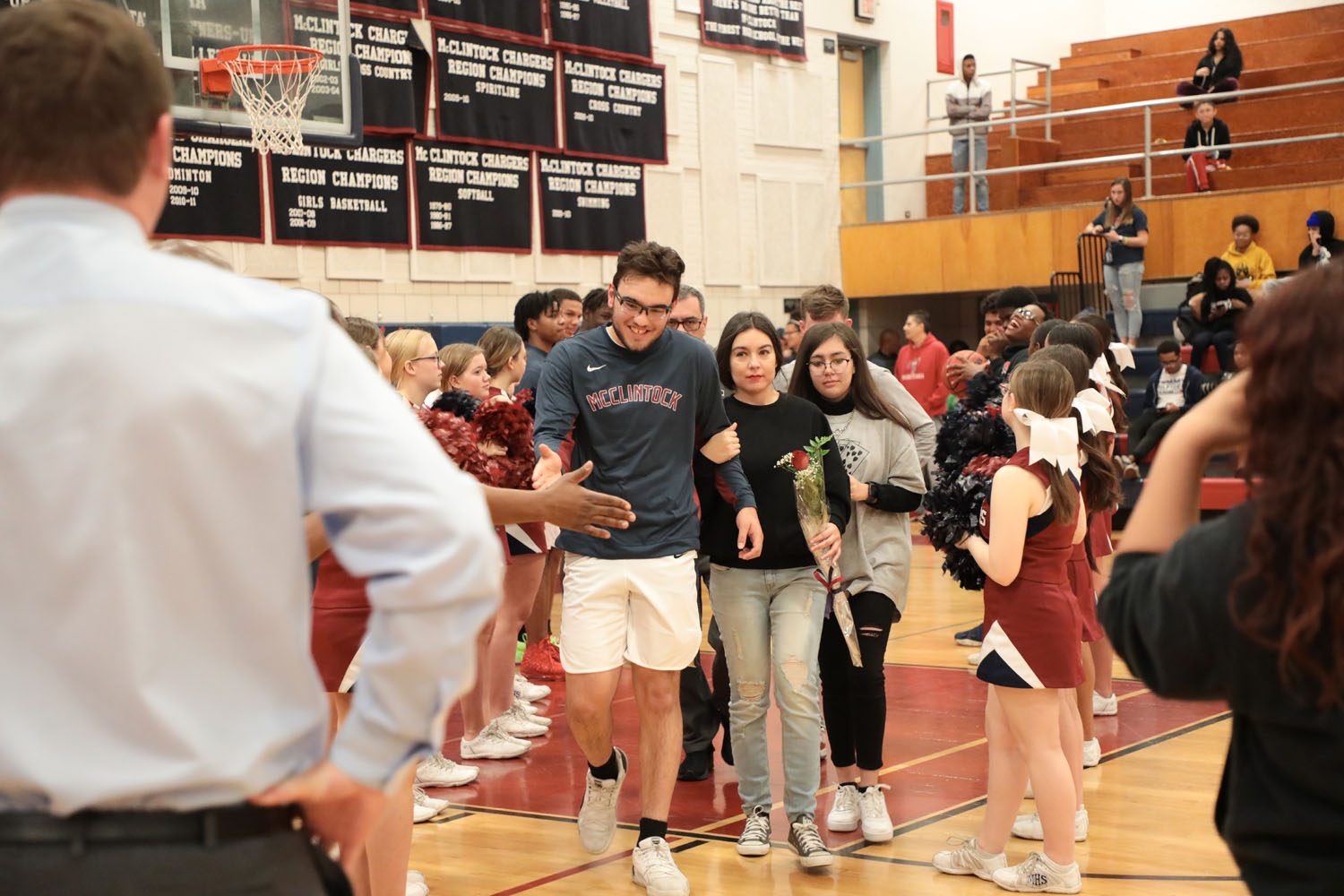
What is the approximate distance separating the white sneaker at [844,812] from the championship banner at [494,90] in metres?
9.16

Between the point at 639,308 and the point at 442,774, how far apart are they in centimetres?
224

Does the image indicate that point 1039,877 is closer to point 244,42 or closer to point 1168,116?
point 244,42

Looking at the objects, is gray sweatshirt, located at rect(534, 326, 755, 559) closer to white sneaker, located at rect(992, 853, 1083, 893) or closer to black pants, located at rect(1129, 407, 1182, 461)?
white sneaker, located at rect(992, 853, 1083, 893)

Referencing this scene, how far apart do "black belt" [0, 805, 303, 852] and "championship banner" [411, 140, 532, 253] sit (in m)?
11.6

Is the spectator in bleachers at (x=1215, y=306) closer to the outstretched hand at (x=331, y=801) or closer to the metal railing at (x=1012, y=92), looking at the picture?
the metal railing at (x=1012, y=92)

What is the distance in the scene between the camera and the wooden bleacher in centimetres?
1574

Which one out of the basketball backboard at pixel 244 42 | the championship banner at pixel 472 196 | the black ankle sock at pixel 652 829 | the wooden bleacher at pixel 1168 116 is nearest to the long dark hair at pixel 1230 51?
the wooden bleacher at pixel 1168 116

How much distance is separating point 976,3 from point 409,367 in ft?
52.3

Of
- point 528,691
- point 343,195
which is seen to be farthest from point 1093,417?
point 343,195

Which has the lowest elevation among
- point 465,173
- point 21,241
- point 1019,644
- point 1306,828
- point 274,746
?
point 1019,644

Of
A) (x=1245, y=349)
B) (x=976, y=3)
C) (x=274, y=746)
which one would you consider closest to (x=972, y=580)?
(x=1245, y=349)

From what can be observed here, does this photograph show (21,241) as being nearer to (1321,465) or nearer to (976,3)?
(1321,465)

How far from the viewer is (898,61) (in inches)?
725

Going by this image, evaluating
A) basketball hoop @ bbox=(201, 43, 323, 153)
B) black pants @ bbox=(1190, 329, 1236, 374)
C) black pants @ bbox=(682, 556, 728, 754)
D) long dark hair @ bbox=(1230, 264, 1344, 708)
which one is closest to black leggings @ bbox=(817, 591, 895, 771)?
black pants @ bbox=(682, 556, 728, 754)
